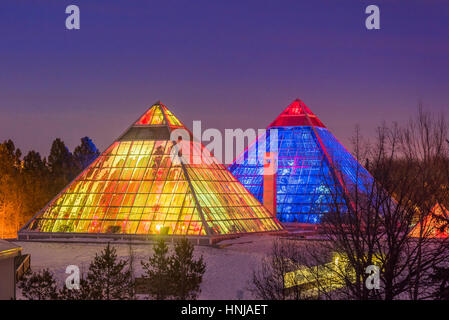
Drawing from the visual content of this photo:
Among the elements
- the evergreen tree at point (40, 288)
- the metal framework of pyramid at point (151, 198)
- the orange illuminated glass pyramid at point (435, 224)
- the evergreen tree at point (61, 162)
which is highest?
the evergreen tree at point (61, 162)

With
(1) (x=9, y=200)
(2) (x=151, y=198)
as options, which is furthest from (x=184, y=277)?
(1) (x=9, y=200)

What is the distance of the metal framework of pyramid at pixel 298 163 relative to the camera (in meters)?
65.8

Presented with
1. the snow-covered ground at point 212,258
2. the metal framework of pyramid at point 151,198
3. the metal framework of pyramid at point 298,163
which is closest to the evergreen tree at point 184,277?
the snow-covered ground at point 212,258

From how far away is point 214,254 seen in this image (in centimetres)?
4222

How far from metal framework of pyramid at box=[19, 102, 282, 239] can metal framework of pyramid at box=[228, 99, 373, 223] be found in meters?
11.7

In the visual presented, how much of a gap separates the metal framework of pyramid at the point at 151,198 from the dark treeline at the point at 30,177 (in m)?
23.7

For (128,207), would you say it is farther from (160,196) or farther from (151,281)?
(151,281)

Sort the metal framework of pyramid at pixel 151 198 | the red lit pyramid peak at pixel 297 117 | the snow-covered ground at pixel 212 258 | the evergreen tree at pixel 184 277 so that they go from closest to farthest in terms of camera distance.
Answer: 1. the evergreen tree at pixel 184 277
2. the snow-covered ground at pixel 212 258
3. the metal framework of pyramid at pixel 151 198
4. the red lit pyramid peak at pixel 297 117

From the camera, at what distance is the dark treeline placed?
252 ft

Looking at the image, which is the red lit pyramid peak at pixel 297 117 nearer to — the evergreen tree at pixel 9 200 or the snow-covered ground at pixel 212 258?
the snow-covered ground at pixel 212 258

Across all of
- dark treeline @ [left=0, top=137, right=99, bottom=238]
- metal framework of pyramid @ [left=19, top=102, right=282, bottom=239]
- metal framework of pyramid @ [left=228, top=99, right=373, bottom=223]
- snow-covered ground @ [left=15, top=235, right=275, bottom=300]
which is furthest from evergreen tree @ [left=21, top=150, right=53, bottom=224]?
snow-covered ground @ [left=15, top=235, right=275, bottom=300]
